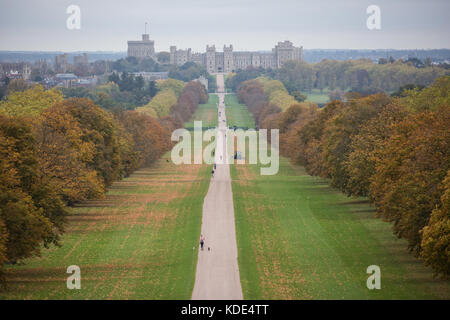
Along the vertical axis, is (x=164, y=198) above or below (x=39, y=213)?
below

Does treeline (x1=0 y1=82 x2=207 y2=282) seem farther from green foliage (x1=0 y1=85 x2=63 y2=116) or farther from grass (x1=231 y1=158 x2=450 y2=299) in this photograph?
grass (x1=231 y1=158 x2=450 y2=299)

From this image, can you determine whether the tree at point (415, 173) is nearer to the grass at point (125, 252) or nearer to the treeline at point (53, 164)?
the grass at point (125, 252)

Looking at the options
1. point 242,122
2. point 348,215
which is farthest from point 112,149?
point 242,122

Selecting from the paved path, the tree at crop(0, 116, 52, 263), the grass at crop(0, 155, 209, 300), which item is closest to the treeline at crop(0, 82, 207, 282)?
the tree at crop(0, 116, 52, 263)

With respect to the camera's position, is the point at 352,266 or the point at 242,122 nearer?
the point at 352,266

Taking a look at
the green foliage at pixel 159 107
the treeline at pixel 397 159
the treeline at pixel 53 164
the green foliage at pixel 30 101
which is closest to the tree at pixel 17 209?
the treeline at pixel 53 164
